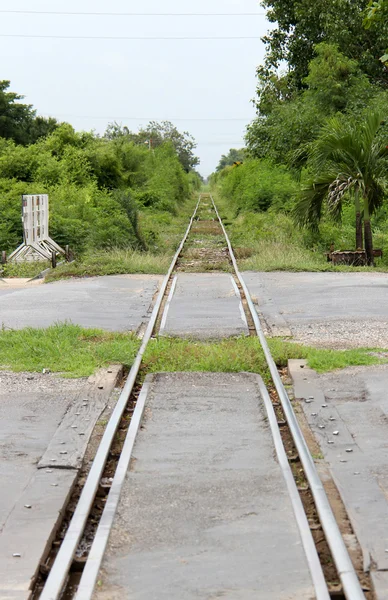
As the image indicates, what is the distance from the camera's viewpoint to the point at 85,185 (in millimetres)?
34531

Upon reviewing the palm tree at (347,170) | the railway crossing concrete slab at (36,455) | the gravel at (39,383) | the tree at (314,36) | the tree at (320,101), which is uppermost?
the tree at (314,36)

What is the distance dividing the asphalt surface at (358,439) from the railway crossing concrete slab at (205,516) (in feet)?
1.28

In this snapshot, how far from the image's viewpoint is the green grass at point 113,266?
16.7m

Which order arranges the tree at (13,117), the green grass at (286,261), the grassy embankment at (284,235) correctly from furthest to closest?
the tree at (13,117)
the grassy embankment at (284,235)
the green grass at (286,261)

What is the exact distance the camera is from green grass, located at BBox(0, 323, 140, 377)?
8.41 meters

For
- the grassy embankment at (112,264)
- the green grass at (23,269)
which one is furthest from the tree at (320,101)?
the green grass at (23,269)

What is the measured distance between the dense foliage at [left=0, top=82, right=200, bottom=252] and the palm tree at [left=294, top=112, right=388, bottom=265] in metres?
5.34

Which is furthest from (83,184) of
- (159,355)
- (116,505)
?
(116,505)

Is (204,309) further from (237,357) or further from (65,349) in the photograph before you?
(237,357)

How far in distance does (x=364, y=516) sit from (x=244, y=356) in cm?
386

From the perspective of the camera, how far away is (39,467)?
5.50m

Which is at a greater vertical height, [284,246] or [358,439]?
[284,246]

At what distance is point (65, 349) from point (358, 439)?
4006 millimetres

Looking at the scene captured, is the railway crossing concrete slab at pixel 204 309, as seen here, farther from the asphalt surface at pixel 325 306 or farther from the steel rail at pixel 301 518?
the steel rail at pixel 301 518
